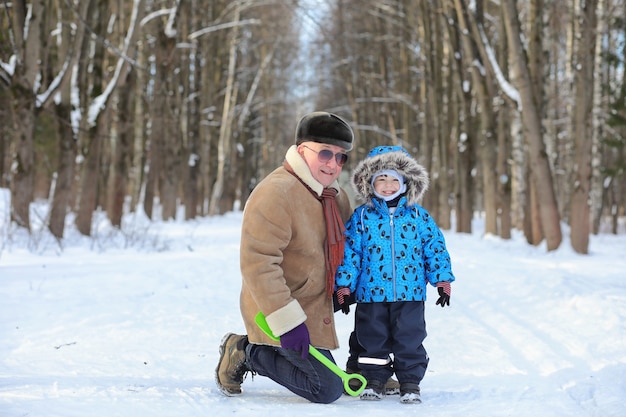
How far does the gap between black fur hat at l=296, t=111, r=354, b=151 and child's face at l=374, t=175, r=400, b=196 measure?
30 cm

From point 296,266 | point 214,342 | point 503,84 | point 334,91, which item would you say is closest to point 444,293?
point 296,266

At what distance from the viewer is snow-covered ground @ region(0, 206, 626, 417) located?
10.4ft

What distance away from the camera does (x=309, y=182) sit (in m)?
3.52

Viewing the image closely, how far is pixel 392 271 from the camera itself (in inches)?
141

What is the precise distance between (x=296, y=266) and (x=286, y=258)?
0.07m

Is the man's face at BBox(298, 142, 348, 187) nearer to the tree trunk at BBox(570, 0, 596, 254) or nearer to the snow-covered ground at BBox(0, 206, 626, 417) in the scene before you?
the snow-covered ground at BBox(0, 206, 626, 417)

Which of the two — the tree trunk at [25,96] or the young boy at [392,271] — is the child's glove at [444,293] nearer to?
the young boy at [392,271]

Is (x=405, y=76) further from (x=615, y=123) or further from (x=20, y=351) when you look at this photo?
(x=20, y=351)

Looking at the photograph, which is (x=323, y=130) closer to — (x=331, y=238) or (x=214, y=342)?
(x=331, y=238)

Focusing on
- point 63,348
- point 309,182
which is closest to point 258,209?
point 309,182

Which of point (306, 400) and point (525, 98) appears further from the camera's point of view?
point (525, 98)

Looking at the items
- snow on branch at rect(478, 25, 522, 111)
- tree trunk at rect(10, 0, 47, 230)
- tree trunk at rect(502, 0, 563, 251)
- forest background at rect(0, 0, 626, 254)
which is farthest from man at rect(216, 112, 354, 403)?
snow on branch at rect(478, 25, 522, 111)

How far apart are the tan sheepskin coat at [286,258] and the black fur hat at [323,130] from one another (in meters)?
0.13

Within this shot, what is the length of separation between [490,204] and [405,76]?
10.4m
